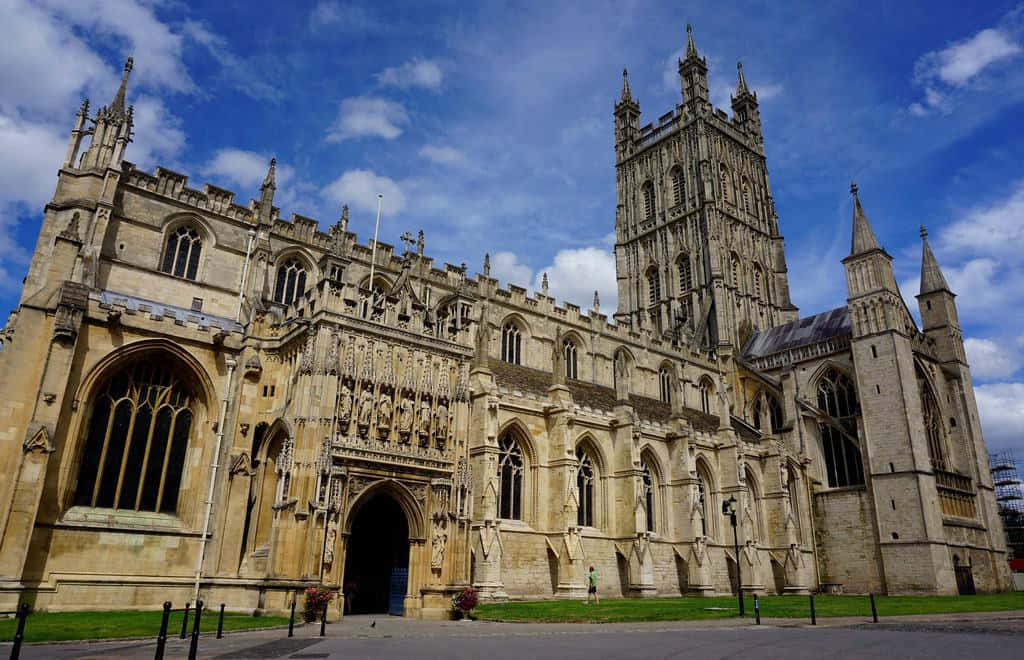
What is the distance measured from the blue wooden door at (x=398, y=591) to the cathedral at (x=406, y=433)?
200 mm

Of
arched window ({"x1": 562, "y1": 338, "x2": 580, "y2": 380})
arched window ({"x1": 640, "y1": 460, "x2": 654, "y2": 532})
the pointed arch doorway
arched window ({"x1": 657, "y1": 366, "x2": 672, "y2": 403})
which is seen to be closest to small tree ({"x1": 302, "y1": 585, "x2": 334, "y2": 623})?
the pointed arch doorway

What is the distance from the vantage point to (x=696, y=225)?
56.8 metres

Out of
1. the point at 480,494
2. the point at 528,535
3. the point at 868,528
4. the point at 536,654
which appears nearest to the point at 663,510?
the point at 528,535

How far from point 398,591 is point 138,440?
9.28 m

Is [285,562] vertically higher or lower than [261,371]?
lower

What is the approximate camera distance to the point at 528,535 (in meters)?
26.3

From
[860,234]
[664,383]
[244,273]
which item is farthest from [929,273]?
[244,273]

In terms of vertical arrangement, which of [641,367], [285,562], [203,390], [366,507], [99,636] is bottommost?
[99,636]

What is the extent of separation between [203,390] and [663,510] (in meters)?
20.2

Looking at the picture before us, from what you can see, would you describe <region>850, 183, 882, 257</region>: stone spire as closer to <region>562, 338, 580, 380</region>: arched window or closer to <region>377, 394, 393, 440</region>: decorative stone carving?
<region>562, 338, 580, 380</region>: arched window

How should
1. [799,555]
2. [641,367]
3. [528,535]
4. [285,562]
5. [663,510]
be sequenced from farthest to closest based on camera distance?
[641,367]
[799,555]
[663,510]
[528,535]
[285,562]

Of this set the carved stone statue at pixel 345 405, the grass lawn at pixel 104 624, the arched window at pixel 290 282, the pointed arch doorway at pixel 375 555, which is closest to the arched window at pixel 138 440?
the grass lawn at pixel 104 624

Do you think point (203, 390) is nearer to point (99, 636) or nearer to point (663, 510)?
point (99, 636)

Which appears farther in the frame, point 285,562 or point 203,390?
point 203,390
